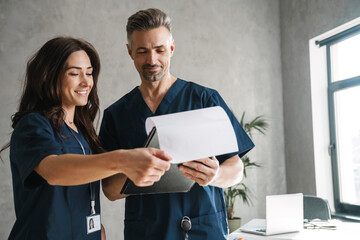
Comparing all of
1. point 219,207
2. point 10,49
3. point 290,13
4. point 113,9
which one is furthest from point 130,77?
point 219,207

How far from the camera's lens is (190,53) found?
4.31 m

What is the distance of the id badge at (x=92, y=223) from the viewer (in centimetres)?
120

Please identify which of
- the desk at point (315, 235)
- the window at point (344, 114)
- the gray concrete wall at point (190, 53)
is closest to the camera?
the desk at point (315, 235)

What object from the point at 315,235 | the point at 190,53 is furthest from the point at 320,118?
the point at 315,235

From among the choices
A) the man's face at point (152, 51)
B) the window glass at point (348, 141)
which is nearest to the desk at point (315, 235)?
the window glass at point (348, 141)

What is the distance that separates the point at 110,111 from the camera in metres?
1.48

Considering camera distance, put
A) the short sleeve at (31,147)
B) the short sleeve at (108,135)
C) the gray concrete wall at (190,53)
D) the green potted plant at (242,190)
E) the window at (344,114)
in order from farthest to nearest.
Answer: the green potted plant at (242,190), the window at (344,114), the gray concrete wall at (190,53), the short sleeve at (108,135), the short sleeve at (31,147)

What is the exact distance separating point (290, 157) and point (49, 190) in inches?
155

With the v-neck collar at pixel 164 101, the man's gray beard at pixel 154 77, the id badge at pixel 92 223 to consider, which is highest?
the man's gray beard at pixel 154 77

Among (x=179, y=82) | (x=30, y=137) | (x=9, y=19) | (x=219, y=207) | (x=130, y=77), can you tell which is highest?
(x=9, y=19)

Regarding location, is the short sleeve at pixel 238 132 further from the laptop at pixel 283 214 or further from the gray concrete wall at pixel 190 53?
the gray concrete wall at pixel 190 53

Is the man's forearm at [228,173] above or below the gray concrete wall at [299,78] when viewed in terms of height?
below

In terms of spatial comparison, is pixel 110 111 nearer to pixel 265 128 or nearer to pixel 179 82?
pixel 179 82

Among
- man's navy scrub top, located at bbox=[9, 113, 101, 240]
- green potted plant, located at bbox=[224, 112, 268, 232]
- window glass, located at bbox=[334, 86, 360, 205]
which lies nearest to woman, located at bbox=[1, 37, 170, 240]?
man's navy scrub top, located at bbox=[9, 113, 101, 240]
